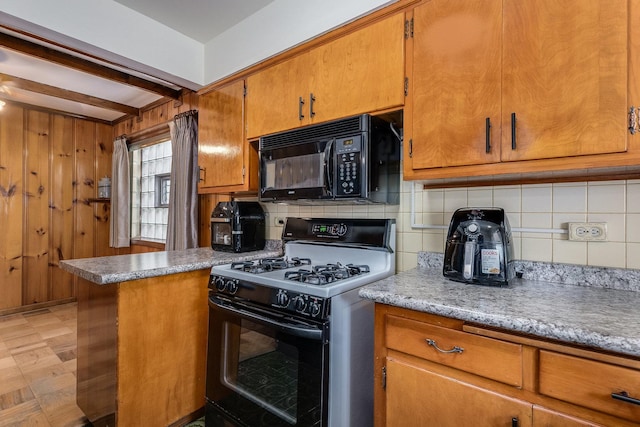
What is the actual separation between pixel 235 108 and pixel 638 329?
7.32 ft

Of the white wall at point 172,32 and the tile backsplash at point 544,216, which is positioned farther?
the white wall at point 172,32

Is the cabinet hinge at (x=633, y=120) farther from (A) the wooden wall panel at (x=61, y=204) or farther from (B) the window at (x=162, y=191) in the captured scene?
(A) the wooden wall panel at (x=61, y=204)

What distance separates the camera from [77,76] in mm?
2916

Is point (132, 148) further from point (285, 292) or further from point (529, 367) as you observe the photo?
point (529, 367)

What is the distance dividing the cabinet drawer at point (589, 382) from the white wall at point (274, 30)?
1559 mm

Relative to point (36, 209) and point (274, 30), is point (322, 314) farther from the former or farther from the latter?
point (36, 209)

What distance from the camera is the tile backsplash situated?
1245 mm

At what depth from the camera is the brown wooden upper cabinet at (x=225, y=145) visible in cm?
219

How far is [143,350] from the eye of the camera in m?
1.62

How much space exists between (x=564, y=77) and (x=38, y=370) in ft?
12.0

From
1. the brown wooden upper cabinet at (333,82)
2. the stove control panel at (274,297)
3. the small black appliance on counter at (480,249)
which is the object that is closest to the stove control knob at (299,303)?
the stove control panel at (274,297)

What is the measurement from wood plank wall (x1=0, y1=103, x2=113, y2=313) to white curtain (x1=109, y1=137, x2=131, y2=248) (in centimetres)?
46

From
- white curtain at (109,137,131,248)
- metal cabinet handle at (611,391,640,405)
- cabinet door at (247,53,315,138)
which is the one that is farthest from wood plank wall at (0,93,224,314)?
metal cabinet handle at (611,391,640,405)

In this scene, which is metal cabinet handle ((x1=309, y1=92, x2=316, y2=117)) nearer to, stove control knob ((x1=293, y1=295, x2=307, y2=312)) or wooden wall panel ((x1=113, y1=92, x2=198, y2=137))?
stove control knob ((x1=293, y1=295, x2=307, y2=312))
